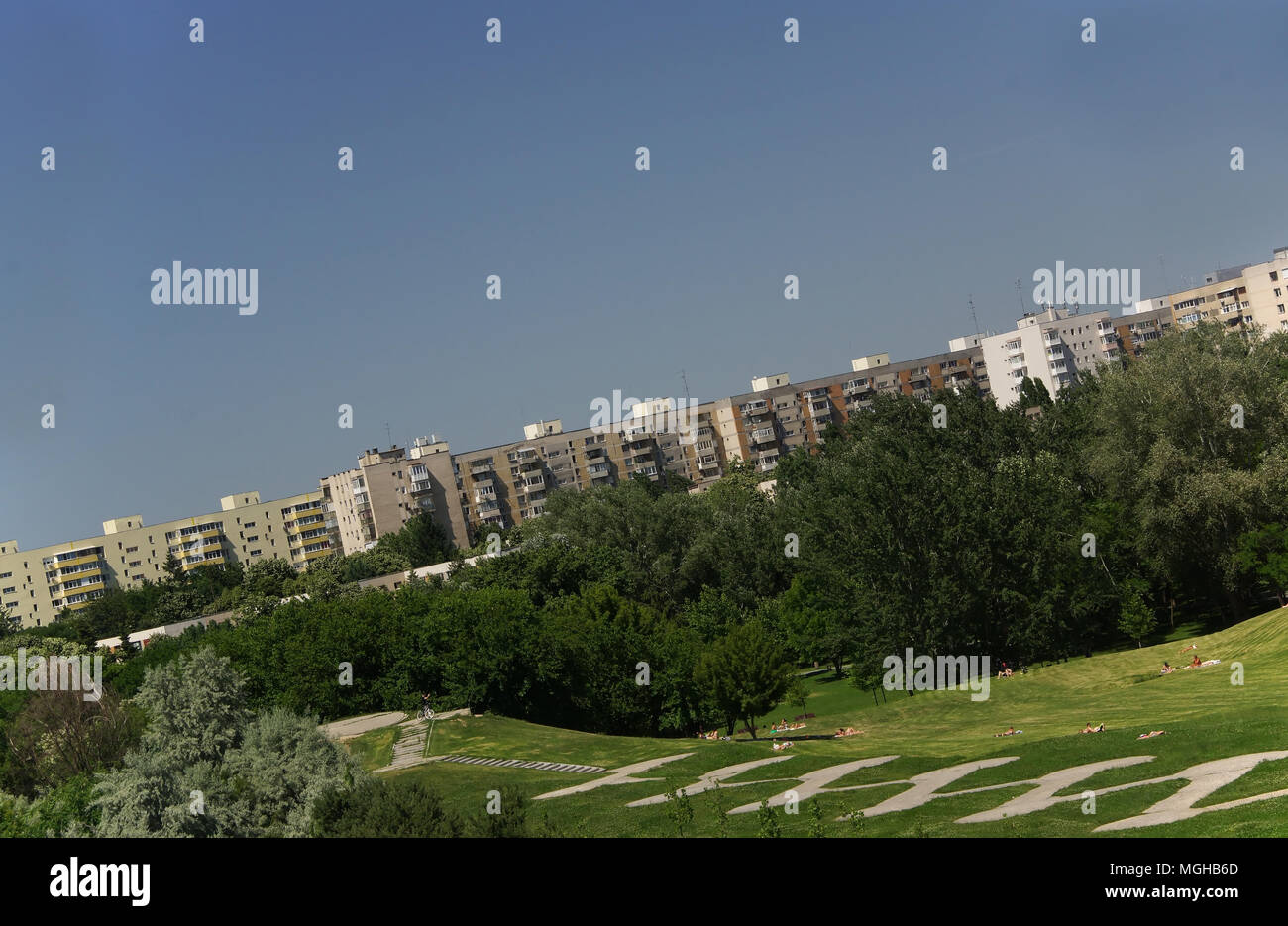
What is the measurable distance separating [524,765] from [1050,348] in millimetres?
134976

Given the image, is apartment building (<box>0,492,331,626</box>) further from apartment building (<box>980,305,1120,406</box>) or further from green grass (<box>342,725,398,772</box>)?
green grass (<box>342,725,398,772</box>)

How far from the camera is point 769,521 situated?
8138 cm

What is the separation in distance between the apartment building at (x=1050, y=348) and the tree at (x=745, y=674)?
114821 millimetres

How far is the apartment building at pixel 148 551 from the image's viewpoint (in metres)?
152

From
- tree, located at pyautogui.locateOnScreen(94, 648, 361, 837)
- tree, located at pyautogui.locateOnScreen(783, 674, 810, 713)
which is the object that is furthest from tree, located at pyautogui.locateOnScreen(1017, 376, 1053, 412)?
tree, located at pyautogui.locateOnScreen(94, 648, 361, 837)

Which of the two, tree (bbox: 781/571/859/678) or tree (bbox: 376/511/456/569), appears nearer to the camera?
tree (bbox: 781/571/859/678)

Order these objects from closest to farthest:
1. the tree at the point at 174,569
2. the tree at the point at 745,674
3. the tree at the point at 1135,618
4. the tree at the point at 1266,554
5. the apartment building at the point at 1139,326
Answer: the tree at the point at 745,674 < the tree at the point at 1266,554 < the tree at the point at 1135,618 < the tree at the point at 174,569 < the apartment building at the point at 1139,326

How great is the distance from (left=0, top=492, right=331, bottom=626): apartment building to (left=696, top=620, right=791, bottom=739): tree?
107 m

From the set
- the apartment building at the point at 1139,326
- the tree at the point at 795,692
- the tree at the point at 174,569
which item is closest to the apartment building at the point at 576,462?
the tree at the point at 174,569

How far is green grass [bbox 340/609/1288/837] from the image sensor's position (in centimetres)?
1798

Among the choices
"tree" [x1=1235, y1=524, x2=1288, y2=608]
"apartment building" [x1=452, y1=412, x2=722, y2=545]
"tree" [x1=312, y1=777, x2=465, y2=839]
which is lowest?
"tree" [x1=312, y1=777, x2=465, y2=839]

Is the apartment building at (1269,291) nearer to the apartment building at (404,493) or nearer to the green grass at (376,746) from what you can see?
the apartment building at (404,493)

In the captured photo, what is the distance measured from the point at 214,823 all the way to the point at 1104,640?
4934 centimetres
